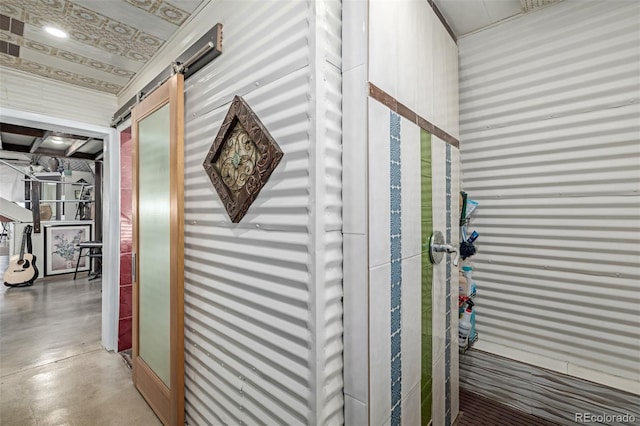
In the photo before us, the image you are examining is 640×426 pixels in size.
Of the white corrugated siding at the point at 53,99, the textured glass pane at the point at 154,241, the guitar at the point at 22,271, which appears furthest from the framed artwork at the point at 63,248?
the textured glass pane at the point at 154,241

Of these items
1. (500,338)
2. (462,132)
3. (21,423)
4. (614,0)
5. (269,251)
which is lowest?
(21,423)

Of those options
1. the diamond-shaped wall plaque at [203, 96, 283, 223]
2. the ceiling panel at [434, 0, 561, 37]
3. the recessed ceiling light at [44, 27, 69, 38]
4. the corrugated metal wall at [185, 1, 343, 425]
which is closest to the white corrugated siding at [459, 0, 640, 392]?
the ceiling panel at [434, 0, 561, 37]

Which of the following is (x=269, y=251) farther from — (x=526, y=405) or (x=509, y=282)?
(x=526, y=405)

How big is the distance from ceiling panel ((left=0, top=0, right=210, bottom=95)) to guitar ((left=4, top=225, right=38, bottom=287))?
216 inches

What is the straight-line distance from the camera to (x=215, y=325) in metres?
1.62

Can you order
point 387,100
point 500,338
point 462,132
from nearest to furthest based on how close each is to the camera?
point 387,100 → point 500,338 → point 462,132

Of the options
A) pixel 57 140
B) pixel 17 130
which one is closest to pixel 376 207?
pixel 17 130

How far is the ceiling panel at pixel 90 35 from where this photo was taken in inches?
71.7

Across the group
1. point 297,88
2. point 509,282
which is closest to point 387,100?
point 297,88

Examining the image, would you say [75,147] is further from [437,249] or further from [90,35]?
[437,249]

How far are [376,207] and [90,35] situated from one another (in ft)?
8.57

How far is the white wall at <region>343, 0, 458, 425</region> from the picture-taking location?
1143mm

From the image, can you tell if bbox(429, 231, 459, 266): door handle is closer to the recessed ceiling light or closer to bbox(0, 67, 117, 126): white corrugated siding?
the recessed ceiling light

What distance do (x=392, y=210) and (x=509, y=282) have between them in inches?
60.4
